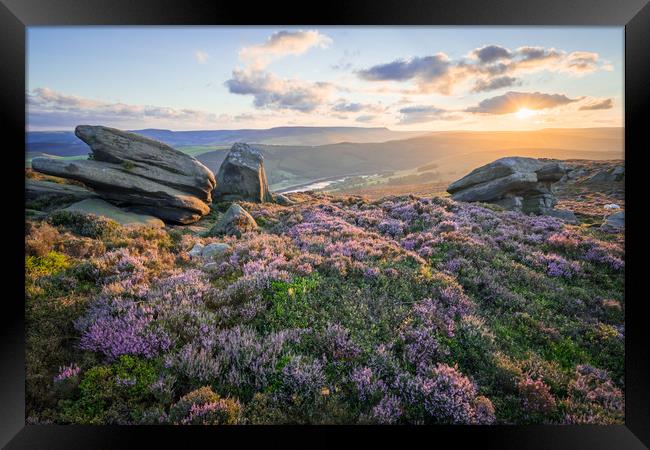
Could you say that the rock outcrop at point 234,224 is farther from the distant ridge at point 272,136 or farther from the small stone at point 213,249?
the distant ridge at point 272,136

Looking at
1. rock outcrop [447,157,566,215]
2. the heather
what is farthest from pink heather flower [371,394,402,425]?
rock outcrop [447,157,566,215]

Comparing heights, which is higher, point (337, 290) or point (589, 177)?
point (589, 177)

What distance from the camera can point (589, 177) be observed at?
12.8 m

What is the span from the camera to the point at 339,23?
6.19 m

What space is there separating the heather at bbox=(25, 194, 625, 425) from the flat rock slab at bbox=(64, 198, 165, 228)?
2.04 meters

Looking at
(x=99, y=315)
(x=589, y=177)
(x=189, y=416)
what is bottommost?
(x=189, y=416)

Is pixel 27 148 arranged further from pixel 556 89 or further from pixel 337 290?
pixel 556 89

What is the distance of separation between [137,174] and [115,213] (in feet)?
6.20

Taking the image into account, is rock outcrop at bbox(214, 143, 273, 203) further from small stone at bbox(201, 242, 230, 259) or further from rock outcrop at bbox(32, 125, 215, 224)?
small stone at bbox(201, 242, 230, 259)

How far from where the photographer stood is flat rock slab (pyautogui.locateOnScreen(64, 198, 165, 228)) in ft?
35.2

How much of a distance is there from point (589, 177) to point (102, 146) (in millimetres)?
17460

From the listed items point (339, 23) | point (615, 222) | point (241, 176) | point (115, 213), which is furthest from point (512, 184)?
point (115, 213)

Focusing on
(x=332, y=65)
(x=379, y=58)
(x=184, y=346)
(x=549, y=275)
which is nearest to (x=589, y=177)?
(x=549, y=275)

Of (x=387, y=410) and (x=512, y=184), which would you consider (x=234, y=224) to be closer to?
(x=387, y=410)
